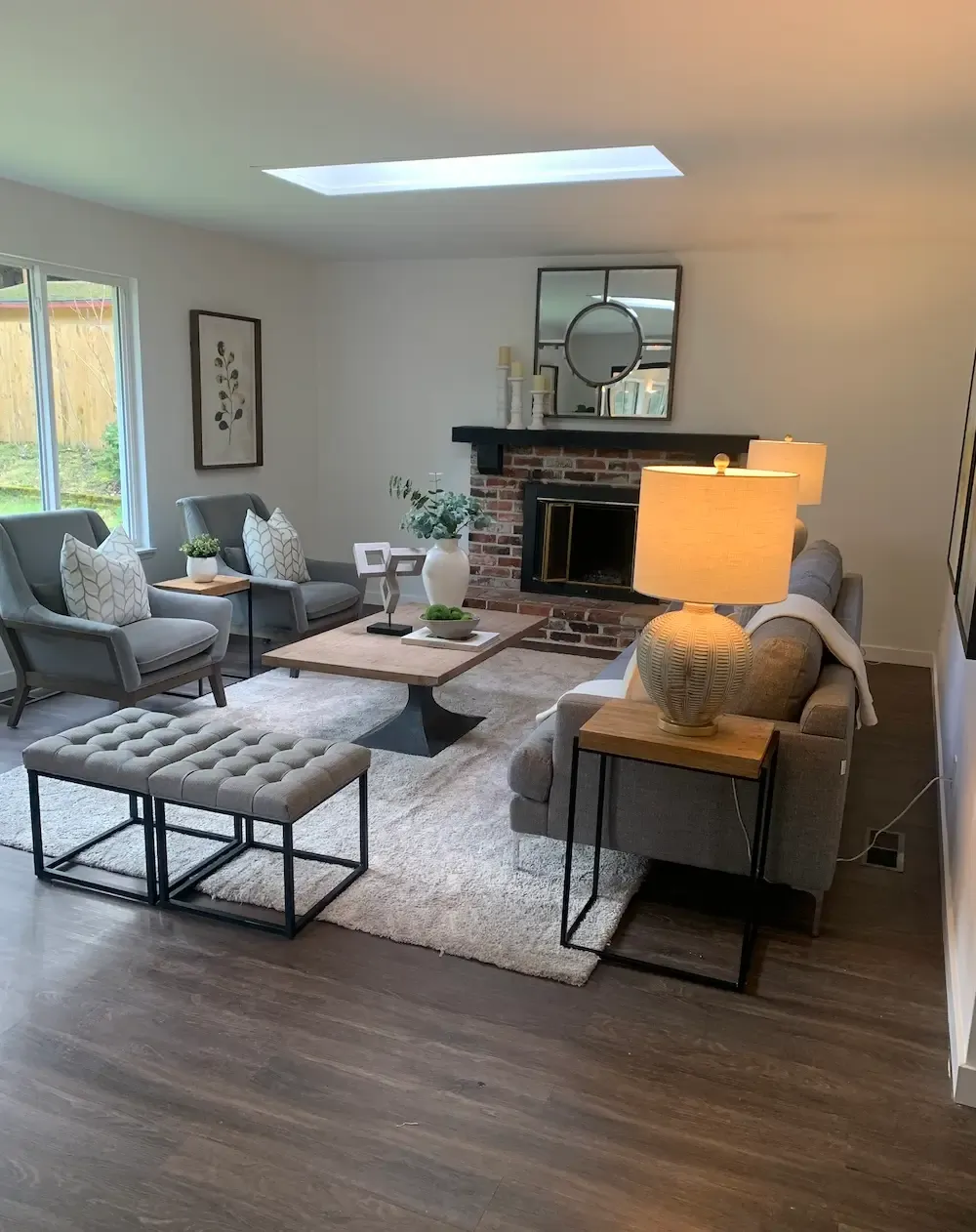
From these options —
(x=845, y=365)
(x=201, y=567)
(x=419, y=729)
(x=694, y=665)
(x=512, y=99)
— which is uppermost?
(x=512, y=99)

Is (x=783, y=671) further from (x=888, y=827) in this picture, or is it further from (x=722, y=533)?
(x=888, y=827)

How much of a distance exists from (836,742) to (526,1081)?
115 cm

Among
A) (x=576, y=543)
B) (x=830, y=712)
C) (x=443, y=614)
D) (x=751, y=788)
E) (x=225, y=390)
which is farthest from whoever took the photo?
(x=576, y=543)

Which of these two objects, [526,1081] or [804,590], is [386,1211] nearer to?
[526,1081]

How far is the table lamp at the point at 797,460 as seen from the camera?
430 cm

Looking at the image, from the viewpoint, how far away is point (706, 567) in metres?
2.23

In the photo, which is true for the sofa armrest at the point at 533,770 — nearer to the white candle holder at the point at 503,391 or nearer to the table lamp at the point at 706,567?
the table lamp at the point at 706,567

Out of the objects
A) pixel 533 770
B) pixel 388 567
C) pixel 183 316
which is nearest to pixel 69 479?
pixel 183 316

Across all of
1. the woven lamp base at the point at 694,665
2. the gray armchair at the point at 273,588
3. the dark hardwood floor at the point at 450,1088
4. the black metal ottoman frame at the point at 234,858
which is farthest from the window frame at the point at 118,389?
the woven lamp base at the point at 694,665

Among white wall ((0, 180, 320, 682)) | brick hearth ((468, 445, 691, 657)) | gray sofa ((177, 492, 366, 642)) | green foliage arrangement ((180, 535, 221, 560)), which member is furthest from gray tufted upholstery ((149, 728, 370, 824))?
brick hearth ((468, 445, 691, 657))

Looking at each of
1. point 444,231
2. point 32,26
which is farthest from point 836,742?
point 444,231

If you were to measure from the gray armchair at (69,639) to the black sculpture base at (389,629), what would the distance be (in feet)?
2.56

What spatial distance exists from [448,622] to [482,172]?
214 cm

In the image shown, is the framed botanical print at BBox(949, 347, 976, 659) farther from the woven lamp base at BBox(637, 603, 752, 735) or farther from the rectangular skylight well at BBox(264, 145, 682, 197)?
the rectangular skylight well at BBox(264, 145, 682, 197)
